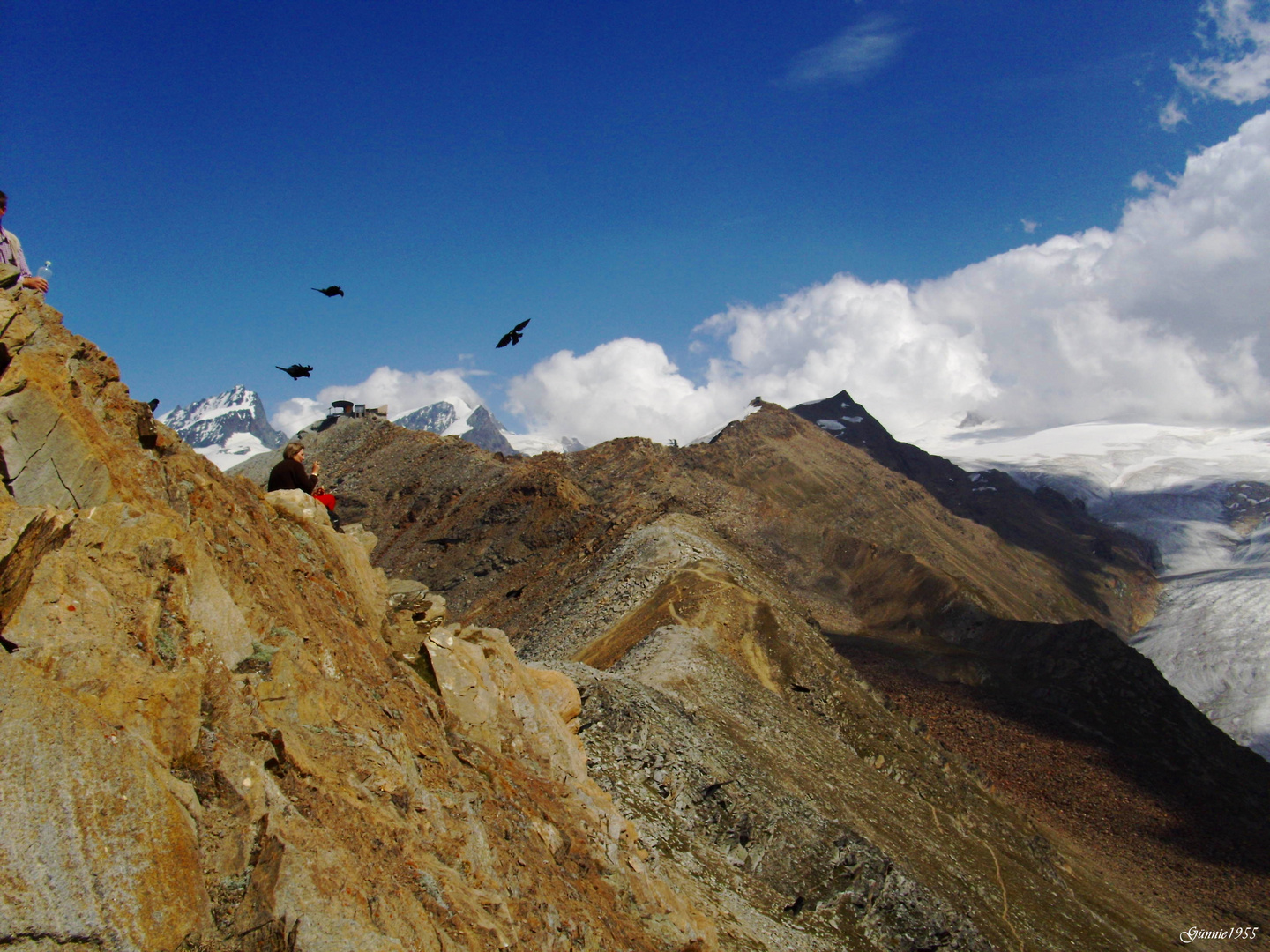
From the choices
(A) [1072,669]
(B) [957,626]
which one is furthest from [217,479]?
(B) [957,626]

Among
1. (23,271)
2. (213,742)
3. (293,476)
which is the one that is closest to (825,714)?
(293,476)

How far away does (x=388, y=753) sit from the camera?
28.4ft

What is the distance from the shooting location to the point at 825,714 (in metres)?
29.8

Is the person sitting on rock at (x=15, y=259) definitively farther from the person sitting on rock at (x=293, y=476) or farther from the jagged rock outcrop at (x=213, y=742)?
the person sitting on rock at (x=293, y=476)

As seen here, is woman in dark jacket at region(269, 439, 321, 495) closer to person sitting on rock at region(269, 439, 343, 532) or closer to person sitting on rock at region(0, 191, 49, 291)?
person sitting on rock at region(269, 439, 343, 532)

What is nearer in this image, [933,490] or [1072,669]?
[1072,669]

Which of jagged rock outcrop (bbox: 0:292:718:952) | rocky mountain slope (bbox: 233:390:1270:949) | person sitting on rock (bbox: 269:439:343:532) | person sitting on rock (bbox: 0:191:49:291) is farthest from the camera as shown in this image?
rocky mountain slope (bbox: 233:390:1270:949)

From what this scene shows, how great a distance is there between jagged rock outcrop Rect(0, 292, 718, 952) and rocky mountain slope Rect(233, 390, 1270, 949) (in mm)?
6203

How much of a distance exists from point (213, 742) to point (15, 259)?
6.15 meters

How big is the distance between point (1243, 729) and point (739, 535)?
A: 52.0 metres

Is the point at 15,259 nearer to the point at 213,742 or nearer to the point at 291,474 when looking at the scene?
the point at 291,474

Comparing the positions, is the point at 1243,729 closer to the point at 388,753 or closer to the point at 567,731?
the point at 567,731

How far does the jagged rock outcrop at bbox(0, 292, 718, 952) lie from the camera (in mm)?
5191

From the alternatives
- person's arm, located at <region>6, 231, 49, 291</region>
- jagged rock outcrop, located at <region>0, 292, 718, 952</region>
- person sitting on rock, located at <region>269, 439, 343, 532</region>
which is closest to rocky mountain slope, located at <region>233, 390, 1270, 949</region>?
jagged rock outcrop, located at <region>0, 292, 718, 952</region>
